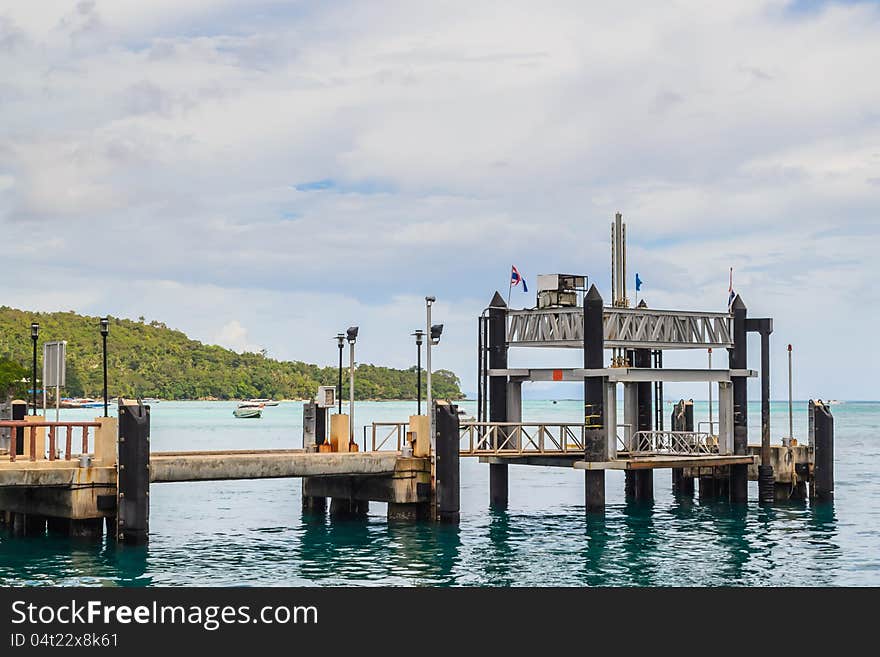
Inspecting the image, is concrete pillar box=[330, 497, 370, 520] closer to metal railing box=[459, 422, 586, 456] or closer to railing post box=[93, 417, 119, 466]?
metal railing box=[459, 422, 586, 456]

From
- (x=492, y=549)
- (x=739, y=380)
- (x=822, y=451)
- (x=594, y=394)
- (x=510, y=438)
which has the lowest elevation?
(x=492, y=549)

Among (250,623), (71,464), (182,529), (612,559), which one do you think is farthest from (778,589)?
(182,529)

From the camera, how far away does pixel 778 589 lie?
33.7 meters

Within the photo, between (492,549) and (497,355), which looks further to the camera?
(497,355)

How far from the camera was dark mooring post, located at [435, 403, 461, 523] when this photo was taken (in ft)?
137

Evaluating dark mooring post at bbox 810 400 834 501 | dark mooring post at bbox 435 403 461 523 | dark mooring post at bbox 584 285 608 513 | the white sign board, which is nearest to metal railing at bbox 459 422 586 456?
dark mooring post at bbox 584 285 608 513

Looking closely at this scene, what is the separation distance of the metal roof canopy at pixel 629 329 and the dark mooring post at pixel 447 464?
6.82 meters

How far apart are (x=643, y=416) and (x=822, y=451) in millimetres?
7453

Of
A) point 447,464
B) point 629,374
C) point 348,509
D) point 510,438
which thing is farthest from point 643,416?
point 348,509

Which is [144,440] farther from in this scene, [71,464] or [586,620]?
[586,620]

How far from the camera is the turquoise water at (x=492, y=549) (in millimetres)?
35250

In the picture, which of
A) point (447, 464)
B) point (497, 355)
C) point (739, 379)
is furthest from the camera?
point (739, 379)

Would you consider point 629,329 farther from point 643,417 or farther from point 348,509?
point 348,509

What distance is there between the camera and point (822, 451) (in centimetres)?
5194
